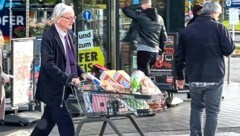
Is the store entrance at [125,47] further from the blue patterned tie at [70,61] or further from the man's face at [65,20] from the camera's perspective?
the man's face at [65,20]

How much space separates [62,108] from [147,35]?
4.07 metres

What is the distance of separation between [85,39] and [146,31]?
1.36 meters

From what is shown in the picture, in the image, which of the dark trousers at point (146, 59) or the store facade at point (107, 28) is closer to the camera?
the dark trousers at point (146, 59)

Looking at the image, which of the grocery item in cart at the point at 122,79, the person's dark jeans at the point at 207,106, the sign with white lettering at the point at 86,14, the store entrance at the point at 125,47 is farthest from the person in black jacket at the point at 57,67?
the store entrance at the point at 125,47

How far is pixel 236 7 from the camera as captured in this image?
51.1ft

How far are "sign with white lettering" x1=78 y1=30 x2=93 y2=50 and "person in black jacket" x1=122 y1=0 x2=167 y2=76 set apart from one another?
1.06 m

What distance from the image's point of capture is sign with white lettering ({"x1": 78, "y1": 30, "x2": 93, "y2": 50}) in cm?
1070

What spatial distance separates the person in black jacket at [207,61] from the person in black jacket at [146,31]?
288 cm

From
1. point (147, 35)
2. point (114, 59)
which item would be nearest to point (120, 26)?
point (114, 59)

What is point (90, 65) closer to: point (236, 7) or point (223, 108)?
point (223, 108)

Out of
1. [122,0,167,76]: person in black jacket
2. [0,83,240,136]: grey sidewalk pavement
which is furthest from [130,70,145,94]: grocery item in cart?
[122,0,167,76]: person in black jacket

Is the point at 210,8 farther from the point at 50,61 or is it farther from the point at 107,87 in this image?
the point at 50,61

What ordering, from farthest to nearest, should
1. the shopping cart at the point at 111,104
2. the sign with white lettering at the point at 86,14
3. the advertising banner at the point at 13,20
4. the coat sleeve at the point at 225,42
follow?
1. the sign with white lettering at the point at 86,14
2. the advertising banner at the point at 13,20
3. the coat sleeve at the point at 225,42
4. the shopping cart at the point at 111,104

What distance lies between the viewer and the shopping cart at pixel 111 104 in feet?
18.7
